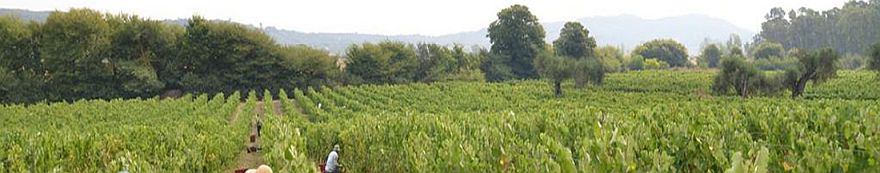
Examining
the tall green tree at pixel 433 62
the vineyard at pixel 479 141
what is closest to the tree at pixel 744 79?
the vineyard at pixel 479 141

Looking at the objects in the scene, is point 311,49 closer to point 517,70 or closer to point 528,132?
point 517,70

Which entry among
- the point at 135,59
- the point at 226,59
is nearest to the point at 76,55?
the point at 135,59

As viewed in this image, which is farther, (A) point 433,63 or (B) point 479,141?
(A) point 433,63

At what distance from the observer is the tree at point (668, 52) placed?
8938 centimetres

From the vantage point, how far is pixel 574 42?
Answer: 67.7 metres

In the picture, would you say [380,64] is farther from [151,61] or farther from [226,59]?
[151,61]

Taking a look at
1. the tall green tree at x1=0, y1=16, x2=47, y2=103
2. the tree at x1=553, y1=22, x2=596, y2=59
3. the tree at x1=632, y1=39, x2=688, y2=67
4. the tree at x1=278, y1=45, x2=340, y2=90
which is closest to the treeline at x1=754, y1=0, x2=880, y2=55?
the tree at x1=632, y1=39, x2=688, y2=67

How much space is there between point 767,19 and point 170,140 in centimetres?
12051

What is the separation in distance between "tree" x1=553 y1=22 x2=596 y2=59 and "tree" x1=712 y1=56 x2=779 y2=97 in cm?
2989

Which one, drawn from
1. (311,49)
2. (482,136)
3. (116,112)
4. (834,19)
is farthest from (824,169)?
(834,19)

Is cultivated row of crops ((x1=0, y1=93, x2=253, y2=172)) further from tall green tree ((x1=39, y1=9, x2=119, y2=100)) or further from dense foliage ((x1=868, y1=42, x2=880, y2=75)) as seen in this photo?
tall green tree ((x1=39, y1=9, x2=119, y2=100))

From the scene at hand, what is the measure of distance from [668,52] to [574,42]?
88.0 feet

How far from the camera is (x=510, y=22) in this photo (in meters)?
67.0

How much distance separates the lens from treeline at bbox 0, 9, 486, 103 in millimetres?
47094
